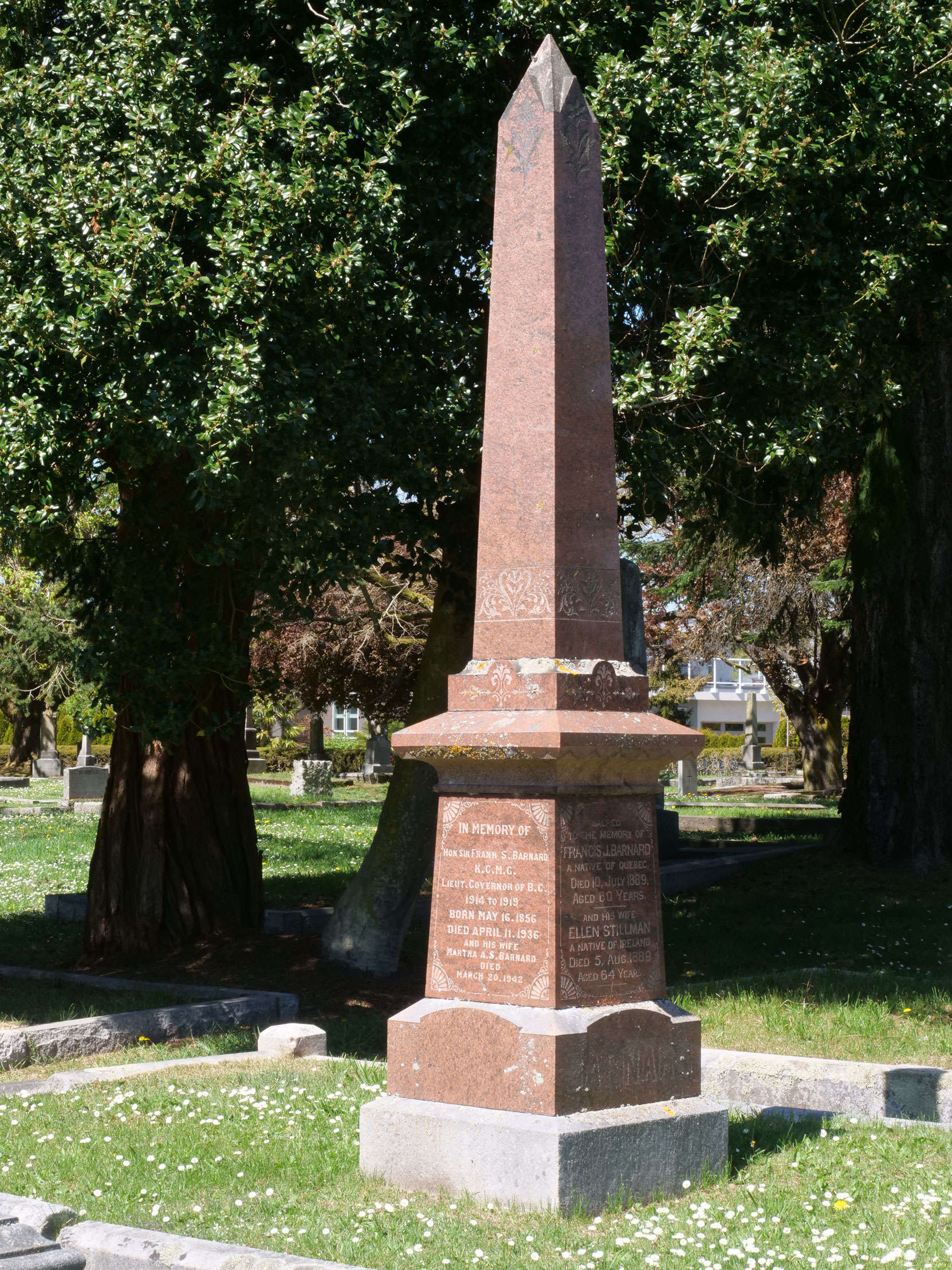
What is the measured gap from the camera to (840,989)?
398 inches

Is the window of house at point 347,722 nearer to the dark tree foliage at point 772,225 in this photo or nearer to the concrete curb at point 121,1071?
the dark tree foliage at point 772,225

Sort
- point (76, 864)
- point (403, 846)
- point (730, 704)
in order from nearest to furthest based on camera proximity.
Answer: point (403, 846)
point (76, 864)
point (730, 704)

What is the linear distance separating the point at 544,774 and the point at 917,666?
1197cm

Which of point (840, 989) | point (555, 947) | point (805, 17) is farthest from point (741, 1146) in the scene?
point (805, 17)

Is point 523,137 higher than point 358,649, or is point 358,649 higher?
point 523,137

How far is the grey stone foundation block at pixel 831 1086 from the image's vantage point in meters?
7.16

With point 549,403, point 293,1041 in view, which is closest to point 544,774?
point 549,403

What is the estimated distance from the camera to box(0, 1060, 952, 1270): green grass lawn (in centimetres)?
489

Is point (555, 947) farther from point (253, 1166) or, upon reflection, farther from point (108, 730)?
point (108, 730)

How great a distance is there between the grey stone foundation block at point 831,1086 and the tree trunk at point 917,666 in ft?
30.9

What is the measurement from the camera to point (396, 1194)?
555cm

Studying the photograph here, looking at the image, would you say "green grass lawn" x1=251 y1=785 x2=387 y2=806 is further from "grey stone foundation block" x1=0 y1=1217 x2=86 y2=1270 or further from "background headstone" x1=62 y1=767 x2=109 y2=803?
"grey stone foundation block" x1=0 y1=1217 x2=86 y2=1270

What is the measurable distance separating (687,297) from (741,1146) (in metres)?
6.53

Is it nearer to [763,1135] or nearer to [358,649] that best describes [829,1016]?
[763,1135]
